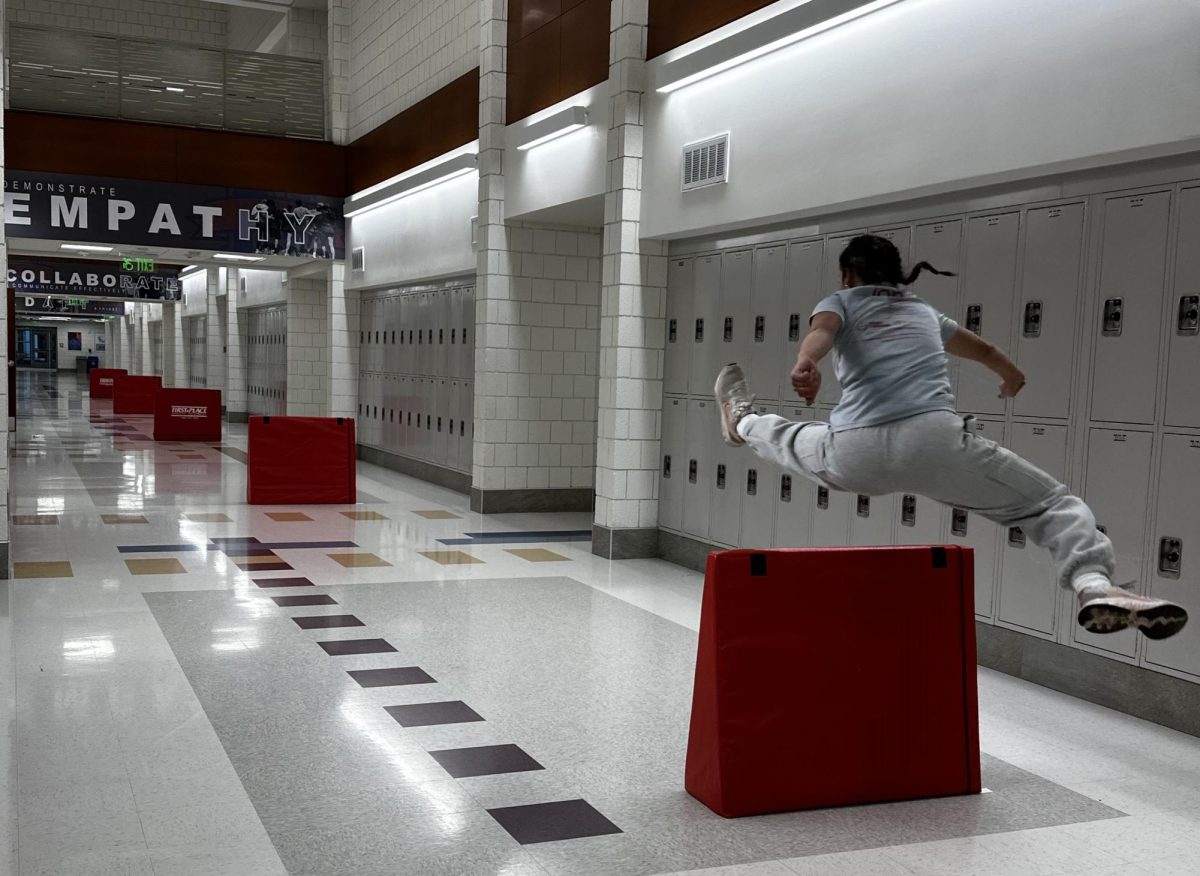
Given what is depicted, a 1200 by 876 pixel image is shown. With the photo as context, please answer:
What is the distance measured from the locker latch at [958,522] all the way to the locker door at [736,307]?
2.35 meters

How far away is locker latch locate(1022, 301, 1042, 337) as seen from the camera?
5961mm

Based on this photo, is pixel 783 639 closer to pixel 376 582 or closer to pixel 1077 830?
pixel 1077 830

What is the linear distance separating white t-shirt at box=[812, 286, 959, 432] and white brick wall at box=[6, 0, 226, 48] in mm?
22795

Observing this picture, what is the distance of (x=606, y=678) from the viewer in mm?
5891

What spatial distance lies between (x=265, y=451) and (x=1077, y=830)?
9.57 m

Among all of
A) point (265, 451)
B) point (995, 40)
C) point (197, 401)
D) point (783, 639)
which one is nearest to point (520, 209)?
point (265, 451)

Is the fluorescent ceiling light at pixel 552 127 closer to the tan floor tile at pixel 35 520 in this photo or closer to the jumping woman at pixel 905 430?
the tan floor tile at pixel 35 520

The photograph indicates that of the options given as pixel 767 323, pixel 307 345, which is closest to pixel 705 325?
pixel 767 323

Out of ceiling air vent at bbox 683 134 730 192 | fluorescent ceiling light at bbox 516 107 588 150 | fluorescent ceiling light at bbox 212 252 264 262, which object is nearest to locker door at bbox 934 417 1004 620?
ceiling air vent at bbox 683 134 730 192

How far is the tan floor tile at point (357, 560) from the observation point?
8.77m

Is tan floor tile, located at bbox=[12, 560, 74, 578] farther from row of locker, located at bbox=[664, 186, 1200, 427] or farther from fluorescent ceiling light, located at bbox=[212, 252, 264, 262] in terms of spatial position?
fluorescent ceiling light, located at bbox=[212, 252, 264, 262]

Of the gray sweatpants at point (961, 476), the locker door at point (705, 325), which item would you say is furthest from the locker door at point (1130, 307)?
the locker door at point (705, 325)

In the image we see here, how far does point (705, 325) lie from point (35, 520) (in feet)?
20.4

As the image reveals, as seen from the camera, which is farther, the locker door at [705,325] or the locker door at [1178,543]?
the locker door at [705,325]
